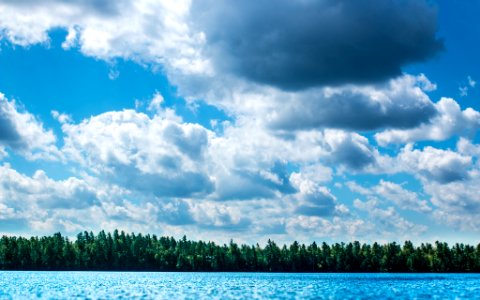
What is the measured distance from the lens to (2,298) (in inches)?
2793

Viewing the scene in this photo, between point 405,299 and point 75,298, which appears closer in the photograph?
point 75,298

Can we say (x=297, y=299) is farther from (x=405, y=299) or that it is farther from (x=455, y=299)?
(x=455, y=299)

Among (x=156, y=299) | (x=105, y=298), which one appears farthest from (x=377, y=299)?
(x=105, y=298)

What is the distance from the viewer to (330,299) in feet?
252

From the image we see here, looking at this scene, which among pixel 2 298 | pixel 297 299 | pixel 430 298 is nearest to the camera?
pixel 2 298

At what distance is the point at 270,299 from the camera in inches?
2985

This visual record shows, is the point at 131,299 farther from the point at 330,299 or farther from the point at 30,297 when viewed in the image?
the point at 330,299

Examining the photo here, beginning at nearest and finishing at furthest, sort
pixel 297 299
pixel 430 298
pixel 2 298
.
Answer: pixel 2 298 → pixel 297 299 → pixel 430 298

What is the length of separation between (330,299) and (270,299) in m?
8.25

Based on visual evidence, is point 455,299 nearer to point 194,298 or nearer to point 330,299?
point 330,299

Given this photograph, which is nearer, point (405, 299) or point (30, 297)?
point (30, 297)

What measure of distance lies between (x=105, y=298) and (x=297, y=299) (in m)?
25.3

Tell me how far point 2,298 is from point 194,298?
24.3m

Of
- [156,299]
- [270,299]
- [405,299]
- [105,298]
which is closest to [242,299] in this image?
[270,299]
